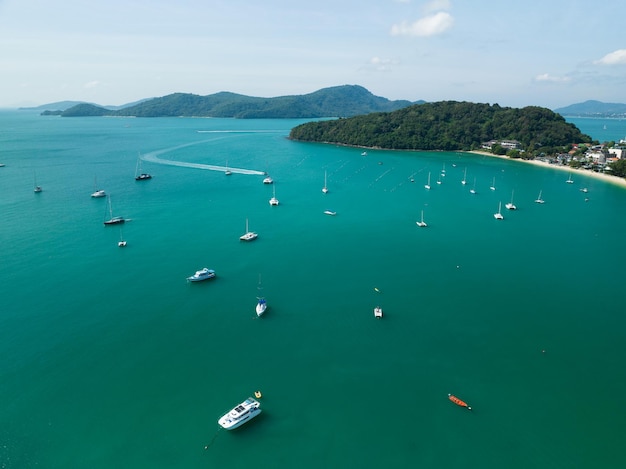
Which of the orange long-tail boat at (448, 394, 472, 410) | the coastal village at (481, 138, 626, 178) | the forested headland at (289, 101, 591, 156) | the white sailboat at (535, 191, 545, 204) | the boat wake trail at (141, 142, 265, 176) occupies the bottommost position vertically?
the orange long-tail boat at (448, 394, 472, 410)

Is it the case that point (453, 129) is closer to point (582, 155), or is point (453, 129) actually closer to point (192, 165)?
point (582, 155)

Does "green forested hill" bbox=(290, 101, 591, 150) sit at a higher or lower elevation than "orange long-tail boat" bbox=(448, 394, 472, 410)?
higher

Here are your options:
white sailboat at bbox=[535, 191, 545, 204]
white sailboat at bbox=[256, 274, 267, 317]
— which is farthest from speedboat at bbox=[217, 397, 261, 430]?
white sailboat at bbox=[535, 191, 545, 204]

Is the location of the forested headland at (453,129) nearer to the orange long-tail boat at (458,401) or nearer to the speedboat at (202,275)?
the speedboat at (202,275)

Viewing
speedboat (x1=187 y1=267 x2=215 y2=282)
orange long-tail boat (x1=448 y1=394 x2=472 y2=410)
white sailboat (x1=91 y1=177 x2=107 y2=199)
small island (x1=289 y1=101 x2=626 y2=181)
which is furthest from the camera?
small island (x1=289 y1=101 x2=626 y2=181)

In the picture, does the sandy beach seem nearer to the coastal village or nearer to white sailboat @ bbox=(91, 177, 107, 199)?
the coastal village

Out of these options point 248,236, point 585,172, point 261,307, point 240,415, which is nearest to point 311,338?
point 261,307

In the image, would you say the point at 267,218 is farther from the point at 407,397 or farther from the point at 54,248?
the point at 407,397
